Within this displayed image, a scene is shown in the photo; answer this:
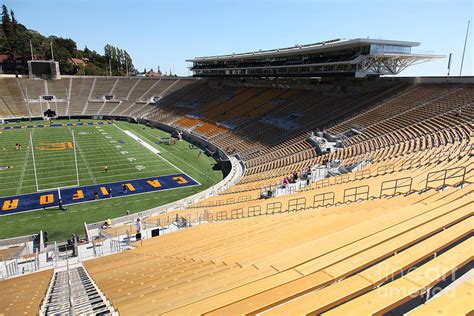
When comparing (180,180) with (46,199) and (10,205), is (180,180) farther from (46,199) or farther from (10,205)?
(10,205)

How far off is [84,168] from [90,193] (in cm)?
613

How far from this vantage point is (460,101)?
67.9ft

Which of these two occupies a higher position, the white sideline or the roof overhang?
the roof overhang

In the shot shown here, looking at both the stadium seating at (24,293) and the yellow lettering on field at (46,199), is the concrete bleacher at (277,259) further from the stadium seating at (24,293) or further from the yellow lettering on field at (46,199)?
the yellow lettering on field at (46,199)

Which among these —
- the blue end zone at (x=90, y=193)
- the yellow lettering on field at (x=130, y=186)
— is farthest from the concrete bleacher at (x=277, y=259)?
the yellow lettering on field at (x=130, y=186)

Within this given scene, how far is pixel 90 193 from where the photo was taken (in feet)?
68.7

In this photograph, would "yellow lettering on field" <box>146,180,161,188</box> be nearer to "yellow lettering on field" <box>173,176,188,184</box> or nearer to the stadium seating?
"yellow lettering on field" <box>173,176,188,184</box>

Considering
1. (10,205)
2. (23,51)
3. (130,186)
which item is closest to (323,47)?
(130,186)

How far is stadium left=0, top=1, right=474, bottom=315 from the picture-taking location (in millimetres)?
3838

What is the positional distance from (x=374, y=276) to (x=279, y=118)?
30690 millimetres

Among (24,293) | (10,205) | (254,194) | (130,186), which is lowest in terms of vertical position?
(10,205)

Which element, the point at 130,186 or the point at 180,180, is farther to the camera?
the point at 180,180

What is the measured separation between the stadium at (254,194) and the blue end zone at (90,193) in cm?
18

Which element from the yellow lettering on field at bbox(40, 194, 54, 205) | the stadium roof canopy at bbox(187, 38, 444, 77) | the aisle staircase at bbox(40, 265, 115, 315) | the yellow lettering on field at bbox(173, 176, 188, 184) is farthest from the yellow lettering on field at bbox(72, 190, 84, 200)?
the stadium roof canopy at bbox(187, 38, 444, 77)
